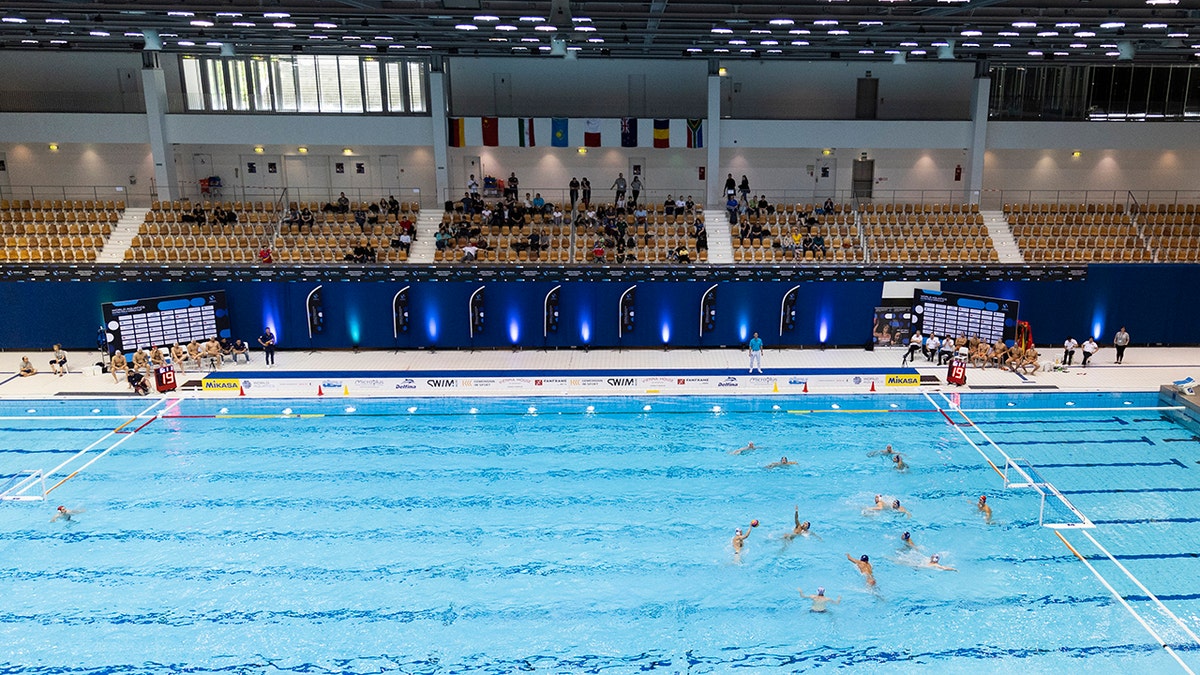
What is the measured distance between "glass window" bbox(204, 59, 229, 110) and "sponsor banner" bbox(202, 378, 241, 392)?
14.1 m

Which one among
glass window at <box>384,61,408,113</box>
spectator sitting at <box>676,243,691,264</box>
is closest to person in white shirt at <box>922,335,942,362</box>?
spectator sitting at <box>676,243,691,264</box>

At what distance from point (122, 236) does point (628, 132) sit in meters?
17.4

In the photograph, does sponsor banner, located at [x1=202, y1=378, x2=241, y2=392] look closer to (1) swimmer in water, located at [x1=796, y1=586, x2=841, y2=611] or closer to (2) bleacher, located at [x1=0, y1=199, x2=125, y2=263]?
(2) bleacher, located at [x1=0, y1=199, x2=125, y2=263]

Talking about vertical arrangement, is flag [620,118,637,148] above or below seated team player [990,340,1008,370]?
above

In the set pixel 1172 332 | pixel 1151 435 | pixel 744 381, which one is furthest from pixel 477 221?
pixel 1172 332

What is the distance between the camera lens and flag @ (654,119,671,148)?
29.4 meters

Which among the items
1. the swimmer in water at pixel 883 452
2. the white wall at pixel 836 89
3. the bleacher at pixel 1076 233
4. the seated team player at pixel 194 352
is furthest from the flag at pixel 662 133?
the seated team player at pixel 194 352

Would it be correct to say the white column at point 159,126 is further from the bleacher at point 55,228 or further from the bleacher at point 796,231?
the bleacher at point 796,231

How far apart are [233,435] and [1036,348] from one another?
22.6m

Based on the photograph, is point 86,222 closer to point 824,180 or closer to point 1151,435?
point 824,180

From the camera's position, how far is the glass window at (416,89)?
101 ft

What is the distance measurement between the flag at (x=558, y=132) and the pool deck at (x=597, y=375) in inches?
350

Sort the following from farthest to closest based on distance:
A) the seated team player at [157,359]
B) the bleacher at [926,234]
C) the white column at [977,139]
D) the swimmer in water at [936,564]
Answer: the white column at [977,139] → the bleacher at [926,234] → the seated team player at [157,359] → the swimmer in water at [936,564]

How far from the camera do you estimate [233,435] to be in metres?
18.7
